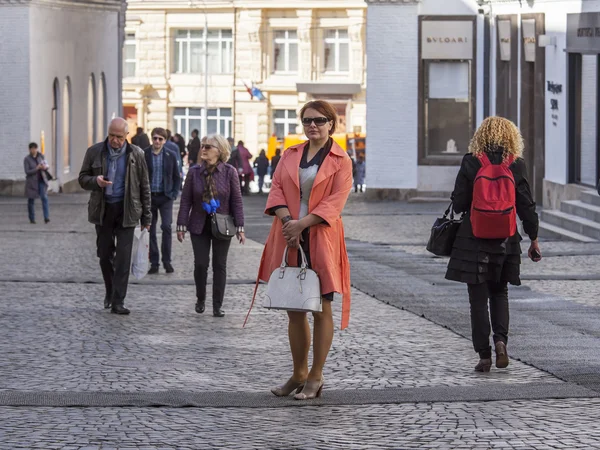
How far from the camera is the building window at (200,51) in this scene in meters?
70.2

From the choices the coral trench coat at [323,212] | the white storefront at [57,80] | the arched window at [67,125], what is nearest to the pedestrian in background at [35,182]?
the white storefront at [57,80]

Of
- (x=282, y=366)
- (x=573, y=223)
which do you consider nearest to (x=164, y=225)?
(x=282, y=366)

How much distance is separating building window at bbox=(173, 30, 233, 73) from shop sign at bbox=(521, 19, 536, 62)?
40.5 meters

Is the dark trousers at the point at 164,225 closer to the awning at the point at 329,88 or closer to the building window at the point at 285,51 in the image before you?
the awning at the point at 329,88

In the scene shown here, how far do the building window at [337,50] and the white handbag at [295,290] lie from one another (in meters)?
59.9

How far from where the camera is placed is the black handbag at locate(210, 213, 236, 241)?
13.7m

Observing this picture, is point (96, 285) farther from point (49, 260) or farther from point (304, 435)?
point (304, 435)

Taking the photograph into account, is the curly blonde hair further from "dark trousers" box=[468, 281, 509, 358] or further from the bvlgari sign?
the bvlgari sign

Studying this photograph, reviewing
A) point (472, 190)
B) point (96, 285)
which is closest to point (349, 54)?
point (96, 285)

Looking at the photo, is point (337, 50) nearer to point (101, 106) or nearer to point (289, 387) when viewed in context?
point (101, 106)

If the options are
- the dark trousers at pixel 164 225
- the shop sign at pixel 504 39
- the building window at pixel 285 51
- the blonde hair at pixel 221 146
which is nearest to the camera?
the blonde hair at pixel 221 146

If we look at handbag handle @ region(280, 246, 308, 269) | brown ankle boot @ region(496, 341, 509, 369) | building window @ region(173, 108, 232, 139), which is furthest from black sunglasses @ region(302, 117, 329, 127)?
building window @ region(173, 108, 232, 139)

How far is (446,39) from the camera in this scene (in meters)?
33.5

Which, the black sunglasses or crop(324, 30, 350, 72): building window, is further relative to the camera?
crop(324, 30, 350, 72): building window
